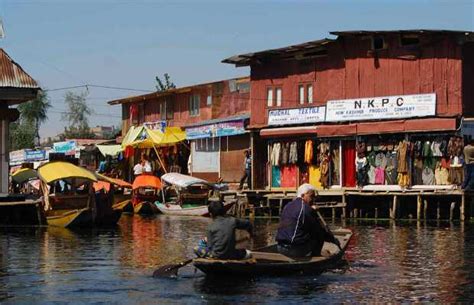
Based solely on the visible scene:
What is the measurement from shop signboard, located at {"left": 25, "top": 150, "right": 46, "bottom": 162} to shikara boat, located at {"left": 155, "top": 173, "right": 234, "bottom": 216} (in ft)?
74.0

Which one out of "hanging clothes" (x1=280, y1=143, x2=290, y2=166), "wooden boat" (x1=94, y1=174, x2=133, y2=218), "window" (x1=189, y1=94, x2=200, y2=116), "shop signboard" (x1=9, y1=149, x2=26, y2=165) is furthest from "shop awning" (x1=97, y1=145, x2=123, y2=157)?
"hanging clothes" (x1=280, y1=143, x2=290, y2=166)

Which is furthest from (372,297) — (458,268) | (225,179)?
(225,179)

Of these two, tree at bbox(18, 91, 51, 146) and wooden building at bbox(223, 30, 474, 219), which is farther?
tree at bbox(18, 91, 51, 146)

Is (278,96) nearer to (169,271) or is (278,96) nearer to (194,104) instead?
(194,104)

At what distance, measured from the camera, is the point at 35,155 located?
2391 inches

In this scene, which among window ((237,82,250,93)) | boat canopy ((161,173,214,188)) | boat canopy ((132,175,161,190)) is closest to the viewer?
boat canopy ((161,173,214,188))

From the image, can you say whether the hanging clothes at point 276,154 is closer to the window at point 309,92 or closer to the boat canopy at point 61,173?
the window at point 309,92

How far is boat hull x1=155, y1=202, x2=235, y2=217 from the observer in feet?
112

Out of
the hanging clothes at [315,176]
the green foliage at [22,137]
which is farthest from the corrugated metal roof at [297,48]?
the green foliage at [22,137]

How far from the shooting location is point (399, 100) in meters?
32.4

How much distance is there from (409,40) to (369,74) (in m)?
2.10

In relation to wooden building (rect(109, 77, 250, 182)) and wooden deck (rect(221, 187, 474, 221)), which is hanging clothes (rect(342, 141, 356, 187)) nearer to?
wooden deck (rect(221, 187, 474, 221))

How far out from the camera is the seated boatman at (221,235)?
551 inches

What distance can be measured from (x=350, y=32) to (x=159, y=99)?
20.3m
